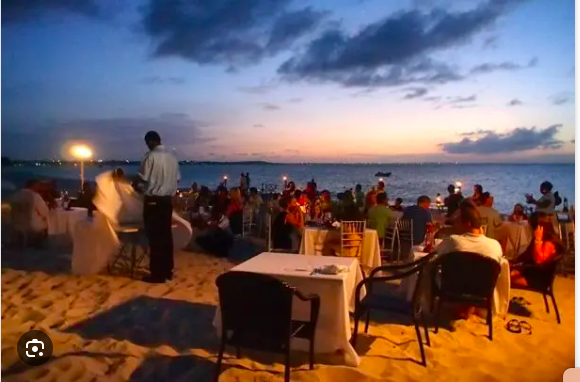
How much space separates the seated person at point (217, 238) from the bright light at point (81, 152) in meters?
0.87

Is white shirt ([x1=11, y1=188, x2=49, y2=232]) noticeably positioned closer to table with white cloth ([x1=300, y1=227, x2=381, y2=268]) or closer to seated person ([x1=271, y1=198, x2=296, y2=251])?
seated person ([x1=271, y1=198, x2=296, y2=251])

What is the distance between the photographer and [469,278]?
337 cm

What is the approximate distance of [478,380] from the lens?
2.97 m

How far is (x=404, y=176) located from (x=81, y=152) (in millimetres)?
2028

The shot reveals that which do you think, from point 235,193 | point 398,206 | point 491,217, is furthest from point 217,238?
point 491,217

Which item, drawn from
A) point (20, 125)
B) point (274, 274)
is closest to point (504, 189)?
point (274, 274)

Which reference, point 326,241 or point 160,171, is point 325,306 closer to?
point 326,241

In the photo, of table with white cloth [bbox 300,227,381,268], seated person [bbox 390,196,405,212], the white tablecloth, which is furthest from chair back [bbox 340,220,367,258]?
the white tablecloth

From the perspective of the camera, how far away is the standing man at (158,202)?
3330 mm

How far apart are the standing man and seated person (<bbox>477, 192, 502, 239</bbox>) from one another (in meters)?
1.85

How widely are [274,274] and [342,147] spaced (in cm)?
87

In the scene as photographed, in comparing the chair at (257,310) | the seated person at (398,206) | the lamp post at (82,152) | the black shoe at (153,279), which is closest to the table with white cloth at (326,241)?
the seated person at (398,206)

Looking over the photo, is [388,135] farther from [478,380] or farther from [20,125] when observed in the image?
[20,125]

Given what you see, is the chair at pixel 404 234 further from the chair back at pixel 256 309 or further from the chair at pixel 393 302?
the chair back at pixel 256 309
